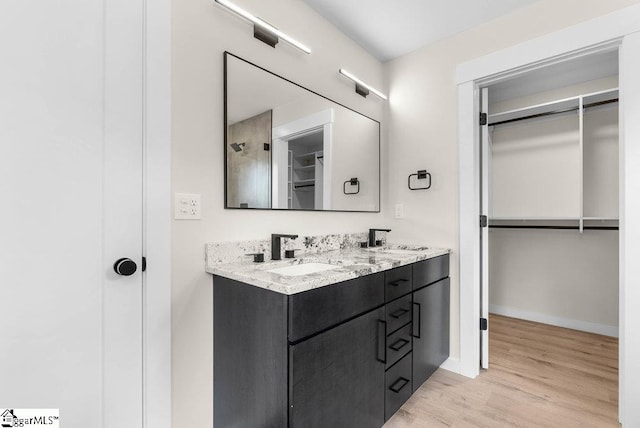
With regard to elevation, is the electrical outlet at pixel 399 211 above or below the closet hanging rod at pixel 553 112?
below

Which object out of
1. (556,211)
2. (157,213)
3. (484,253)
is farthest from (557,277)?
(157,213)

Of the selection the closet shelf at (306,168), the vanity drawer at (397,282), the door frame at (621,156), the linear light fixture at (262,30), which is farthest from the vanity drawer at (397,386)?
the linear light fixture at (262,30)

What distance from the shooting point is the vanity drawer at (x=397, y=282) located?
1571 mm

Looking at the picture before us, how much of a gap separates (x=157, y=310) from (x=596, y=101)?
3818 mm

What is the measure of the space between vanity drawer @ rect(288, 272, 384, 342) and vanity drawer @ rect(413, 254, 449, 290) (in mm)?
433

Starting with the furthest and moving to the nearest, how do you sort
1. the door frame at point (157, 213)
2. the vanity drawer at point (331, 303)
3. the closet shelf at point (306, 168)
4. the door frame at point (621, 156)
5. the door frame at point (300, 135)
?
1. the closet shelf at point (306, 168)
2. the door frame at point (300, 135)
3. the door frame at point (621, 156)
4. the door frame at point (157, 213)
5. the vanity drawer at point (331, 303)

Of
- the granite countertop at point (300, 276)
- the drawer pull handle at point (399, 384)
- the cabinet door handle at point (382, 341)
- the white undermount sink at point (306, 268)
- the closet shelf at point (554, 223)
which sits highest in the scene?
the closet shelf at point (554, 223)

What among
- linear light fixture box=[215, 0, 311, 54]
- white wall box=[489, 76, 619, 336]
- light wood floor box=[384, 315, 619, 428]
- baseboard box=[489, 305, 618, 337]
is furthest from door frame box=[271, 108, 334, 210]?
baseboard box=[489, 305, 618, 337]

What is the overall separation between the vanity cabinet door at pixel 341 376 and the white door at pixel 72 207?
2.24ft

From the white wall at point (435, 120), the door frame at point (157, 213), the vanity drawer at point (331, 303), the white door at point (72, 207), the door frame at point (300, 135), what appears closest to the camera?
the white door at point (72, 207)

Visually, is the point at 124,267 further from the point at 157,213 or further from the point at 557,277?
the point at 557,277

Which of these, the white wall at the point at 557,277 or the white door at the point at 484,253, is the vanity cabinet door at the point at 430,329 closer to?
the white door at the point at 484,253

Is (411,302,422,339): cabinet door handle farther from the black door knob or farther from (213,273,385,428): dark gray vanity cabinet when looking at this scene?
the black door knob

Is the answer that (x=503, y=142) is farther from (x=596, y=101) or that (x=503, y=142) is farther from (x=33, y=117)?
(x=33, y=117)
